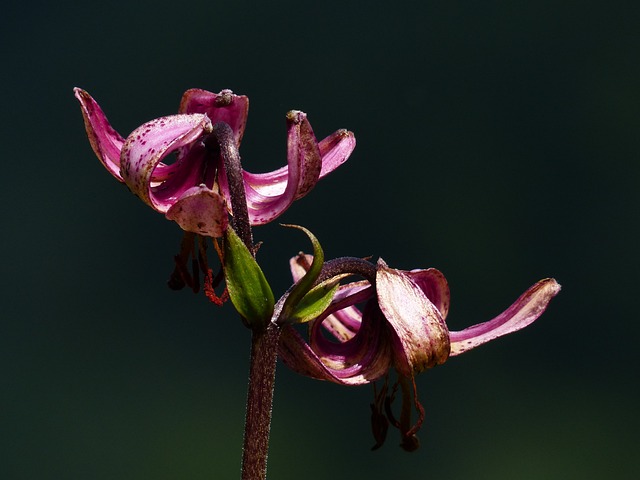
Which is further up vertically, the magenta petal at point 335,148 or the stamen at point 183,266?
the magenta petal at point 335,148

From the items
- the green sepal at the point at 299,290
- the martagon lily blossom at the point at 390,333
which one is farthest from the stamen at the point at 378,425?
the green sepal at the point at 299,290

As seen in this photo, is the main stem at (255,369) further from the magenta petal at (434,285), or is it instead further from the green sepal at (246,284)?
the magenta petal at (434,285)

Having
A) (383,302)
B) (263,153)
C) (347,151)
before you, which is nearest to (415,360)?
(383,302)

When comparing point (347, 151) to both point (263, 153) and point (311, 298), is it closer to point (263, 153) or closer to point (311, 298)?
point (311, 298)

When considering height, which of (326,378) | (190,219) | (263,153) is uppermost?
(190,219)

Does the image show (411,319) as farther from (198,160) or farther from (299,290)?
(198,160)

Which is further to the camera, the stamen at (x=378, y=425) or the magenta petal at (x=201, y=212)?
the stamen at (x=378, y=425)
